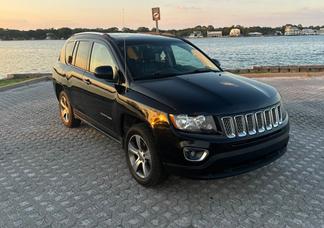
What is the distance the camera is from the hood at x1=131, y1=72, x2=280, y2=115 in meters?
3.95

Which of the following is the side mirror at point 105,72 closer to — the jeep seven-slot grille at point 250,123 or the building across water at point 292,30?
the jeep seven-slot grille at point 250,123

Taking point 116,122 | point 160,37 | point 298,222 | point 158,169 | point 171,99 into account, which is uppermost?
point 160,37

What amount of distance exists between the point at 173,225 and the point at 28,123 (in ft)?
17.2

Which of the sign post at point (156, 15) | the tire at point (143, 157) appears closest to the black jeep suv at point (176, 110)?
the tire at point (143, 157)

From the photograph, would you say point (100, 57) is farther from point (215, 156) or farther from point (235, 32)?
point (235, 32)

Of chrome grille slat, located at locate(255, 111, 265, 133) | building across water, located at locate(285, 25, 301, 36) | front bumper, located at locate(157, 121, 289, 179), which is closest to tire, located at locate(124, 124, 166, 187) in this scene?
front bumper, located at locate(157, 121, 289, 179)

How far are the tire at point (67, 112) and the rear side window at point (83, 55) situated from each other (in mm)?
912

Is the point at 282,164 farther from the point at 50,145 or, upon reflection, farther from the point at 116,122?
the point at 50,145

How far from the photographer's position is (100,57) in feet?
18.1

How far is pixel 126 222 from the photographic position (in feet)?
12.1

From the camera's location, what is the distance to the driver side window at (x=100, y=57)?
17.0 feet

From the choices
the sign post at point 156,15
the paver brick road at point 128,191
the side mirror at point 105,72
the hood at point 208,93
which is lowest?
the paver brick road at point 128,191

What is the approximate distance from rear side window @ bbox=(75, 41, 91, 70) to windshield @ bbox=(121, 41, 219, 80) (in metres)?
1.11

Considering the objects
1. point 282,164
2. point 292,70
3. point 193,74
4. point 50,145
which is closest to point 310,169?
point 282,164
